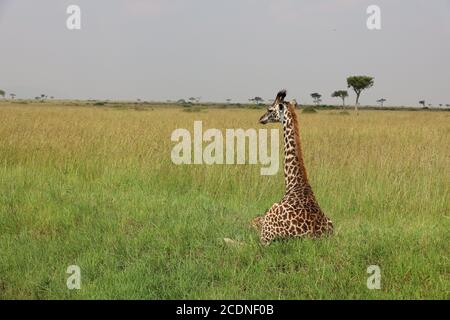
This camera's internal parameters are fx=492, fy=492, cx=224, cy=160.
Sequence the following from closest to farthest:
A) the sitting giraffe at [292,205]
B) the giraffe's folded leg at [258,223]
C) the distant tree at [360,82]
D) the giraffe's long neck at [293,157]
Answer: the sitting giraffe at [292,205], the giraffe's long neck at [293,157], the giraffe's folded leg at [258,223], the distant tree at [360,82]

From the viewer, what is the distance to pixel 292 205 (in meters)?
5.19

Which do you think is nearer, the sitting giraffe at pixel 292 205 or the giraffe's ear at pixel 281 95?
the sitting giraffe at pixel 292 205

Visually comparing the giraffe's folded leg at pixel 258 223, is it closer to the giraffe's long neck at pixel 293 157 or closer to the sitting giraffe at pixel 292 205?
the sitting giraffe at pixel 292 205

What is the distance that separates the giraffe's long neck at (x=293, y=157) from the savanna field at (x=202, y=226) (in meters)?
0.68

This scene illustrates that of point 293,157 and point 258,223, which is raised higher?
point 293,157

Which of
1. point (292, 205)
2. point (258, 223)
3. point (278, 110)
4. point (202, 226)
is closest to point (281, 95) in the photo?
point (278, 110)

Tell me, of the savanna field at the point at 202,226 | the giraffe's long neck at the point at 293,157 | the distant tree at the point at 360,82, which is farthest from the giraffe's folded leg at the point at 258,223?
the distant tree at the point at 360,82

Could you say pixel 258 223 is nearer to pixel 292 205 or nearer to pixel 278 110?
pixel 292 205

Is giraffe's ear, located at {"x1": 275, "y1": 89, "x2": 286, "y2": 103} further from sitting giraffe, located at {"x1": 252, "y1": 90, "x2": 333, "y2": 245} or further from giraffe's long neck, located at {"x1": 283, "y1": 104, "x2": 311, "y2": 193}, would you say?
giraffe's long neck, located at {"x1": 283, "y1": 104, "x2": 311, "y2": 193}

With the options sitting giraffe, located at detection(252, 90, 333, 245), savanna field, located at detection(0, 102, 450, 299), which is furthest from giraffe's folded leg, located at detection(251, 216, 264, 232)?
savanna field, located at detection(0, 102, 450, 299)

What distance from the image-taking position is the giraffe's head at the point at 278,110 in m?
5.47

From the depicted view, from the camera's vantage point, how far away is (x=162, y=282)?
4.51 metres

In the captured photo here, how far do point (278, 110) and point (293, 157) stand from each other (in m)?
0.56
